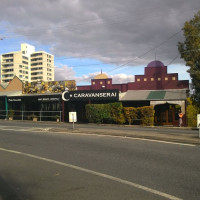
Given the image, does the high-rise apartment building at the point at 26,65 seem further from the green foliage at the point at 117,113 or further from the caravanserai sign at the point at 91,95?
the green foliage at the point at 117,113

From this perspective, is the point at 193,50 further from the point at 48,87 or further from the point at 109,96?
the point at 48,87

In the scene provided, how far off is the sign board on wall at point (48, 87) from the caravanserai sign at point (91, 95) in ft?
8.39

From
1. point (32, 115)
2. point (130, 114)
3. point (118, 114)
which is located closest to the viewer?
point (130, 114)

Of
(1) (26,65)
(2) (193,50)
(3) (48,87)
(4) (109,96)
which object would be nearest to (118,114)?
(4) (109,96)

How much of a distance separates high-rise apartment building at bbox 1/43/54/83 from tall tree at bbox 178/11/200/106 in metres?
117

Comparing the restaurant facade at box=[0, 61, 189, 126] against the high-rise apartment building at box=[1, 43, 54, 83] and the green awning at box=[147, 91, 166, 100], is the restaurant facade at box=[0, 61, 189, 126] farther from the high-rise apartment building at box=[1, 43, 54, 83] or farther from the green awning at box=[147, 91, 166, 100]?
the high-rise apartment building at box=[1, 43, 54, 83]

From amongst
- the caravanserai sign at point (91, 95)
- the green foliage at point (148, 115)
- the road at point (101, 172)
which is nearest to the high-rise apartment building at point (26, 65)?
the caravanserai sign at point (91, 95)

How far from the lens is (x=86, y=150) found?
9875 mm

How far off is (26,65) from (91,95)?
386 ft

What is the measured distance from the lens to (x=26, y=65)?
138625mm

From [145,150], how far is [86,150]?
2149mm

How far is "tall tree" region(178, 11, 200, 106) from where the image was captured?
2242 centimetres

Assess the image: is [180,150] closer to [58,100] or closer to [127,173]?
[127,173]

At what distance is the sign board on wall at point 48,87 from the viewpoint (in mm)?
32516
